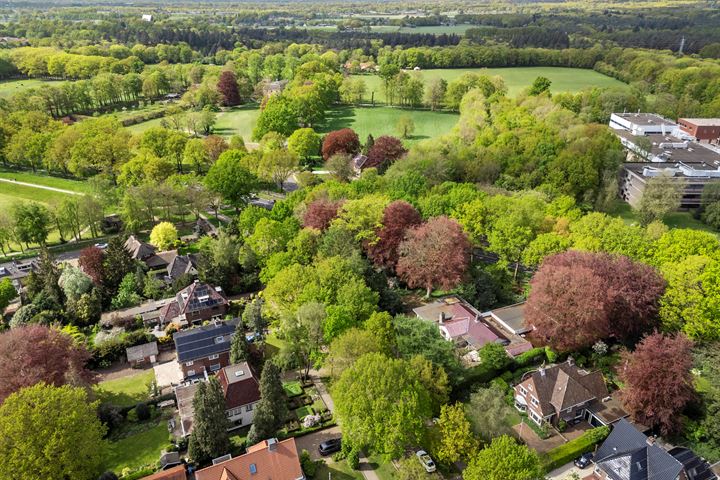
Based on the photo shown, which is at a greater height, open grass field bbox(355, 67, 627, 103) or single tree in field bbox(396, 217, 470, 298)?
open grass field bbox(355, 67, 627, 103)

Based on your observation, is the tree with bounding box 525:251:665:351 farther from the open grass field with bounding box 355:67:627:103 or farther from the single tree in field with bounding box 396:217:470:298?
the open grass field with bounding box 355:67:627:103

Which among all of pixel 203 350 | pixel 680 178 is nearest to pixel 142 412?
pixel 203 350

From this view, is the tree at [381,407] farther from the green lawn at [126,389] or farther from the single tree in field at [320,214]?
the single tree in field at [320,214]

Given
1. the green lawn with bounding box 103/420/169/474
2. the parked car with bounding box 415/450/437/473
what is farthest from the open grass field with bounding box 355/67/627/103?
the parked car with bounding box 415/450/437/473

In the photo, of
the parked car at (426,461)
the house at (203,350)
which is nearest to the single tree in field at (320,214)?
the house at (203,350)

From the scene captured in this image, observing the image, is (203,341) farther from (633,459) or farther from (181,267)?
(633,459)

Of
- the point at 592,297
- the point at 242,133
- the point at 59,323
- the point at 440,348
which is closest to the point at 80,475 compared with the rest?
the point at 59,323

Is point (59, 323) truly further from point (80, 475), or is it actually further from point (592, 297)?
point (592, 297)
